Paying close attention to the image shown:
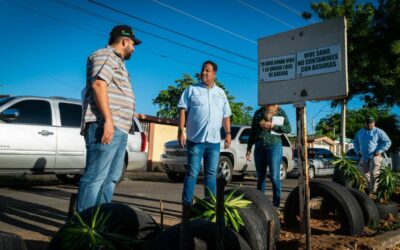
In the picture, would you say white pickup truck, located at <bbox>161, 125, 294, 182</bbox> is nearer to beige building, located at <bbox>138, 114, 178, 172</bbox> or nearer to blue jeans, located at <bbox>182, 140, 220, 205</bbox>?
beige building, located at <bbox>138, 114, 178, 172</bbox>

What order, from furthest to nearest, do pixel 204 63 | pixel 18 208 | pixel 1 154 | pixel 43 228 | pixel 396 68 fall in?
pixel 396 68 < pixel 1 154 < pixel 18 208 < pixel 204 63 < pixel 43 228

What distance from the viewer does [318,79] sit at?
11.3ft

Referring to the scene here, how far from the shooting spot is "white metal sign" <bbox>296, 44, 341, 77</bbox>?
336 cm

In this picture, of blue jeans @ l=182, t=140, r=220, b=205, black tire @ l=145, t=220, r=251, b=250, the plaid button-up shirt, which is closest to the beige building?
blue jeans @ l=182, t=140, r=220, b=205

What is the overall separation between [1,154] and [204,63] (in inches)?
182

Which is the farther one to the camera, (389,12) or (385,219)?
(389,12)

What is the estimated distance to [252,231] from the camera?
2.94 meters

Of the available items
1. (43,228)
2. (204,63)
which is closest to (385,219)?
(204,63)

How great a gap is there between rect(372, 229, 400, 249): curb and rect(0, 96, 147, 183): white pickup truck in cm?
595

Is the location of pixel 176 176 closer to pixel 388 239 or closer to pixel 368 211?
pixel 368 211

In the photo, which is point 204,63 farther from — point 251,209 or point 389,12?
point 389,12

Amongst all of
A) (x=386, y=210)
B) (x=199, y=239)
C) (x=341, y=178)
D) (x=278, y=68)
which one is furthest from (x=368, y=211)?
(x=199, y=239)

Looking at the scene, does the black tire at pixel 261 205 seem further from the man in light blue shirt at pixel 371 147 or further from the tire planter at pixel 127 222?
the man in light blue shirt at pixel 371 147

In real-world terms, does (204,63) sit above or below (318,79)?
above
